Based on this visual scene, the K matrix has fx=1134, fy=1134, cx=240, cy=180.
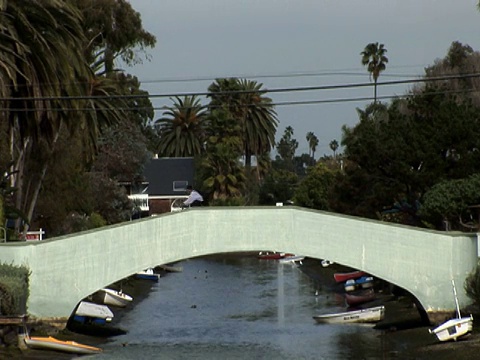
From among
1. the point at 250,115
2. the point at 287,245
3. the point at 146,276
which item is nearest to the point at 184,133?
the point at 250,115

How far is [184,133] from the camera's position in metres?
145

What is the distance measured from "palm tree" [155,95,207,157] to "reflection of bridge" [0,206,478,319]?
95176mm

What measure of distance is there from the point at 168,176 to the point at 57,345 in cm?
9389

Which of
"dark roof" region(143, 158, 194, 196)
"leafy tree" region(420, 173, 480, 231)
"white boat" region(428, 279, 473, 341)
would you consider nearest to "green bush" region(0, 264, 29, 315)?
"white boat" region(428, 279, 473, 341)

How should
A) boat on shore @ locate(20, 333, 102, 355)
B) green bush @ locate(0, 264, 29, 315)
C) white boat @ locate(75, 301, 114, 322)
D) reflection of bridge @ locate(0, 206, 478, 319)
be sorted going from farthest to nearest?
white boat @ locate(75, 301, 114, 322) < reflection of bridge @ locate(0, 206, 478, 319) < boat on shore @ locate(20, 333, 102, 355) < green bush @ locate(0, 264, 29, 315)

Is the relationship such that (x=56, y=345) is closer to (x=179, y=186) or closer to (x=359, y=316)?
(x=359, y=316)

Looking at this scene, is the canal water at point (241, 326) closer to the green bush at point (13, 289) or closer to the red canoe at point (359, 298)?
the red canoe at point (359, 298)

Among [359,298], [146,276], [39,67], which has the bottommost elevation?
[146,276]

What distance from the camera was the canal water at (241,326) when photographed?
1687 inches

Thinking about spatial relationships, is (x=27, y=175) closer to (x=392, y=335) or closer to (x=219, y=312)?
(x=219, y=312)

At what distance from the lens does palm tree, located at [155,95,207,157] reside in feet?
463

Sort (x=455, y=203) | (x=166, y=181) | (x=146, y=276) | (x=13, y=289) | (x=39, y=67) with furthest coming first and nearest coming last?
(x=166, y=181)
(x=146, y=276)
(x=455, y=203)
(x=39, y=67)
(x=13, y=289)

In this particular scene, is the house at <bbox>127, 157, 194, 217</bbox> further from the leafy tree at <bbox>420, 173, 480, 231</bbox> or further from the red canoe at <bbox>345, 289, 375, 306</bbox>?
the leafy tree at <bbox>420, 173, 480, 231</bbox>

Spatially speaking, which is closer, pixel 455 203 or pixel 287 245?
pixel 287 245
